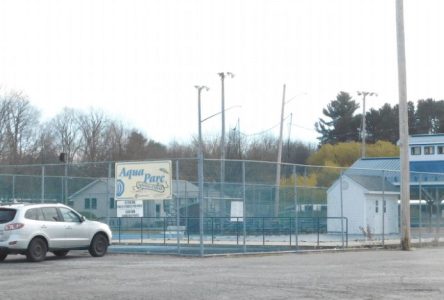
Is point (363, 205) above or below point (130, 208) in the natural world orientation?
above

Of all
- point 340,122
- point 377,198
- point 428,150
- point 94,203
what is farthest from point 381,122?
point 94,203

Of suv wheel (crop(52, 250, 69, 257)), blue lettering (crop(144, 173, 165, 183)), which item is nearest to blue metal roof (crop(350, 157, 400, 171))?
blue lettering (crop(144, 173, 165, 183))

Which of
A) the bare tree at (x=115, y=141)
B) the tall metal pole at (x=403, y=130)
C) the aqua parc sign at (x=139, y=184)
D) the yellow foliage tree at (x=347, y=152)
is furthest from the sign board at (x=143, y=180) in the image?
the yellow foliage tree at (x=347, y=152)

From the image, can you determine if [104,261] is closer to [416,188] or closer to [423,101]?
[416,188]

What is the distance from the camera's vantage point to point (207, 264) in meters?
20.6

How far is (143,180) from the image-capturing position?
23.9 metres

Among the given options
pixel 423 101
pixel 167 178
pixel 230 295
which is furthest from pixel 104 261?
pixel 423 101

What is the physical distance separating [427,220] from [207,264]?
1607 centimetres

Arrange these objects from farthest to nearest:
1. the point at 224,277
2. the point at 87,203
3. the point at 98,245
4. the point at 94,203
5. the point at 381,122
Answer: the point at 381,122 < the point at 94,203 < the point at 87,203 < the point at 98,245 < the point at 224,277

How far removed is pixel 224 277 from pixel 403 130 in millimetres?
12900

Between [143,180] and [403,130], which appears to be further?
[403,130]

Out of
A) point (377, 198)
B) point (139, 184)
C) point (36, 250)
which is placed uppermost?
point (139, 184)

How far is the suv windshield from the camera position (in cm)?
2091

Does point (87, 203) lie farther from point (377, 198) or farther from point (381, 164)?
point (381, 164)
